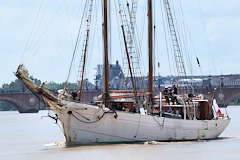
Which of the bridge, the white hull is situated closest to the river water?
the white hull

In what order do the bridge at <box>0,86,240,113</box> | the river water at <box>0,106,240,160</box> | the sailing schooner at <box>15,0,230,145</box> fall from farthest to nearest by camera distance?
the bridge at <box>0,86,240,113</box> → the sailing schooner at <box>15,0,230,145</box> → the river water at <box>0,106,240,160</box>

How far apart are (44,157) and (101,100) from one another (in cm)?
850

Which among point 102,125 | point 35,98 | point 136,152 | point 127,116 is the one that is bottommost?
point 136,152

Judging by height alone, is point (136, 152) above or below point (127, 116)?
below

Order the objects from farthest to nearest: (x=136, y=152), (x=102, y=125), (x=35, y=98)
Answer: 1. (x=35, y=98)
2. (x=102, y=125)
3. (x=136, y=152)

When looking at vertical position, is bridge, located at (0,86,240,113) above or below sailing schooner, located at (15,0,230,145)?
above

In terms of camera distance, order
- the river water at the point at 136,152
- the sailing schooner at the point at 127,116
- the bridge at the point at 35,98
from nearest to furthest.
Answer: the river water at the point at 136,152 → the sailing schooner at the point at 127,116 → the bridge at the point at 35,98

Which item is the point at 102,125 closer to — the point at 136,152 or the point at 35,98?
the point at 136,152

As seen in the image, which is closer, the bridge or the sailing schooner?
the sailing schooner

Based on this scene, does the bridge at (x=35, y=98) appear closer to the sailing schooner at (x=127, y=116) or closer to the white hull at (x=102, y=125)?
the sailing schooner at (x=127, y=116)

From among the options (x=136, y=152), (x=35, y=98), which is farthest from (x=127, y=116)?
(x=35, y=98)

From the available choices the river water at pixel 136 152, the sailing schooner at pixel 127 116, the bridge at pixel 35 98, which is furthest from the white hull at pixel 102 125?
the bridge at pixel 35 98

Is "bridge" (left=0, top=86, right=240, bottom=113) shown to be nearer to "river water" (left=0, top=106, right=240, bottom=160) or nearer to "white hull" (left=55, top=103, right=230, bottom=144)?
"river water" (left=0, top=106, right=240, bottom=160)

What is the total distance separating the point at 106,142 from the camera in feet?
126
